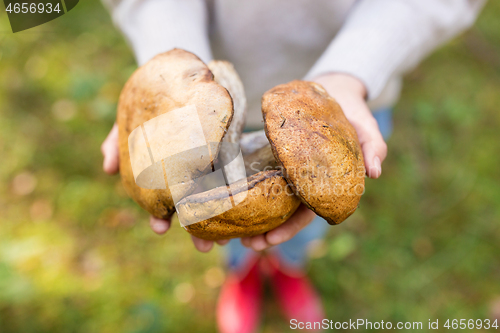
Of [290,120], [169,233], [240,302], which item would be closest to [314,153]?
[290,120]

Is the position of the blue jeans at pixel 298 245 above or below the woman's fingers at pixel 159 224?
below

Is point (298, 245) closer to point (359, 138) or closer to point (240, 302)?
point (240, 302)

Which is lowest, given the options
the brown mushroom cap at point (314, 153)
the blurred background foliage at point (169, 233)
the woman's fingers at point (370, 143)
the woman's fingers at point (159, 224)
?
the blurred background foliage at point (169, 233)

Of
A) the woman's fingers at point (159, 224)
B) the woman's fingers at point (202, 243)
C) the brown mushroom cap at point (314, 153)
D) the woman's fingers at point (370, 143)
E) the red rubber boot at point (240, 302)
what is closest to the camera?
the brown mushroom cap at point (314, 153)

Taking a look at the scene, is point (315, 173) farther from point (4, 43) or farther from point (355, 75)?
point (4, 43)

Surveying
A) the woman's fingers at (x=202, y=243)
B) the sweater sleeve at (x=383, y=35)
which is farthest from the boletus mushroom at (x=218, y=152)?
the sweater sleeve at (x=383, y=35)

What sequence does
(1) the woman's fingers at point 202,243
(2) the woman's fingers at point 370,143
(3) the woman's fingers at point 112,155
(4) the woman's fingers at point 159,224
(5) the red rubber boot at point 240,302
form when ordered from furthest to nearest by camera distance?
(5) the red rubber boot at point 240,302 → (3) the woman's fingers at point 112,155 → (1) the woman's fingers at point 202,243 → (4) the woman's fingers at point 159,224 → (2) the woman's fingers at point 370,143

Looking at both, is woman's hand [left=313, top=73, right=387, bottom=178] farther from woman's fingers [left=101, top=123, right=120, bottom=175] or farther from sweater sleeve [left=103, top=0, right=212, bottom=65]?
woman's fingers [left=101, top=123, right=120, bottom=175]

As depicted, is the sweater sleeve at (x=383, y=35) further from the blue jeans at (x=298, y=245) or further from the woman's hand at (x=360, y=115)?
the blue jeans at (x=298, y=245)
